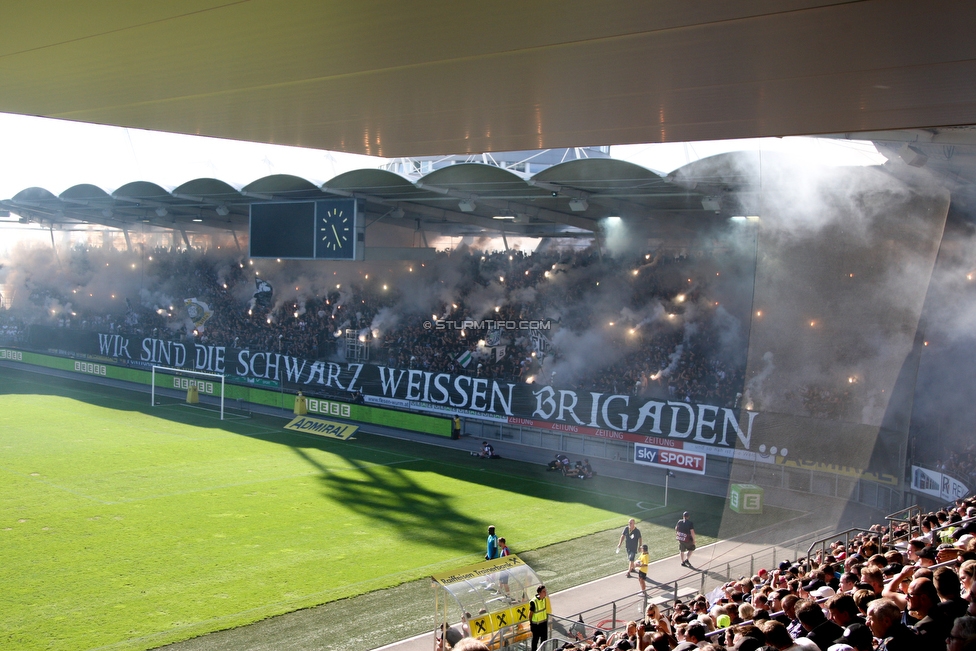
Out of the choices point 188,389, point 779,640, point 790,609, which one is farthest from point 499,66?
point 188,389

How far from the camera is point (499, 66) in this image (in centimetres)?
430

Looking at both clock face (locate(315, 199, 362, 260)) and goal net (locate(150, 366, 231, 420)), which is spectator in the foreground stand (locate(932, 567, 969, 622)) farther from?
goal net (locate(150, 366, 231, 420))

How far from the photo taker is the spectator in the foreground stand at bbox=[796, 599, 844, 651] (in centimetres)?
466

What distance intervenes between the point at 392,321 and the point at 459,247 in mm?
6491

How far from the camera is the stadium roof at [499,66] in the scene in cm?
339

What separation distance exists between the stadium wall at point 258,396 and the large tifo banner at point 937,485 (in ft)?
53.5

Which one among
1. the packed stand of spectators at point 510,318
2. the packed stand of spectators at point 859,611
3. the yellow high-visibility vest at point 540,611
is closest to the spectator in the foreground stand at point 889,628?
the packed stand of spectators at point 859,611

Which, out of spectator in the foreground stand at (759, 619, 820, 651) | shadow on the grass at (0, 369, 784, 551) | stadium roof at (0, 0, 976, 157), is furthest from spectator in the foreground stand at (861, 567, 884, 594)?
shadow on the grass at (0, 369, 784, 551)

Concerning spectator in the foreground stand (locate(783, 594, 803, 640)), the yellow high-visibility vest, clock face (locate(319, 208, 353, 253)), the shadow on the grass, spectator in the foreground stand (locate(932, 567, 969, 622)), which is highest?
clock face (locate(319, 208, 353, 253))

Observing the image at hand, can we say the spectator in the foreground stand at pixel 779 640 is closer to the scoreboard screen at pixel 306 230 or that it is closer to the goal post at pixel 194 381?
the scoreboard screen at pixel 306 230

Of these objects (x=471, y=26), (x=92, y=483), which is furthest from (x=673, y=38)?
(x=92, y=483)

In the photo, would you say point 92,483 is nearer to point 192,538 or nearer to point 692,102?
point 192,538

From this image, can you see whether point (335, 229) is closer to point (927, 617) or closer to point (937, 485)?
point (937, 485)

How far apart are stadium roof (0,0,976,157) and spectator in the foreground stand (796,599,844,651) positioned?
126 inches
